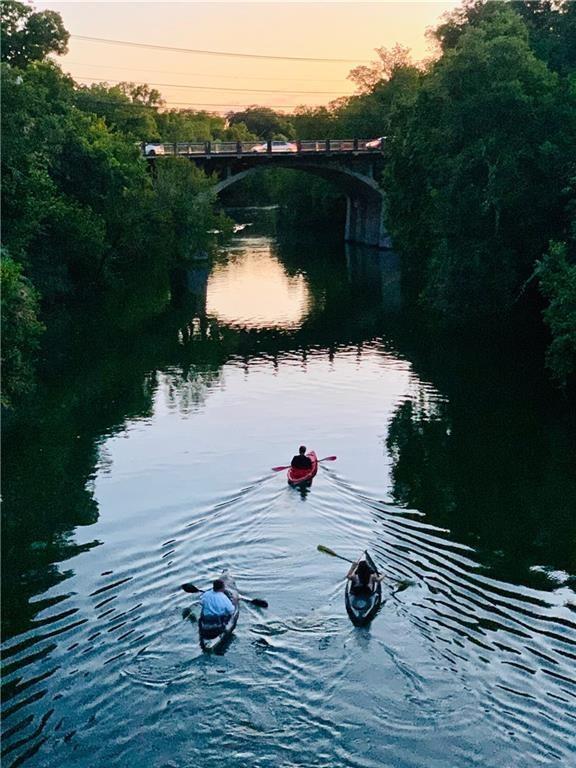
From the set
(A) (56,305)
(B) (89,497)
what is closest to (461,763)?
(B) (89,497)

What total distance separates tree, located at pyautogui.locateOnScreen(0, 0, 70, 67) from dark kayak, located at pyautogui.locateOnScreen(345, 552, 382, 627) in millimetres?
50788

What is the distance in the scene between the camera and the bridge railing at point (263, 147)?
6581 centimetres

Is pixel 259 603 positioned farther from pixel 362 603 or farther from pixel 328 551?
pixel 328 551

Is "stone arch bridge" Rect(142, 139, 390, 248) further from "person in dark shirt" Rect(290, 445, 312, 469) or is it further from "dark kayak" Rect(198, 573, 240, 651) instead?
"dark kayak" Rect(198, 573, 240, 651)

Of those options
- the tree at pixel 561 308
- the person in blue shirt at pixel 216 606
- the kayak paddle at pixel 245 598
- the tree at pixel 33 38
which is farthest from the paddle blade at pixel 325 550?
the tree at pixel 33 38

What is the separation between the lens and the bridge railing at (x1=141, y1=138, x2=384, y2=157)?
216ft

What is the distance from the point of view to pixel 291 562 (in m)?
16.8

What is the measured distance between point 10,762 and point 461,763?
19.2ft

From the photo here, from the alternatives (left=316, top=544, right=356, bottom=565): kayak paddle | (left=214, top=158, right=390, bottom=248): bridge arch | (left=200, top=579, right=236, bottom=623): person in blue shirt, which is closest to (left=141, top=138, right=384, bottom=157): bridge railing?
(left=214, top=158, right=390, bottom=248): bridge arch

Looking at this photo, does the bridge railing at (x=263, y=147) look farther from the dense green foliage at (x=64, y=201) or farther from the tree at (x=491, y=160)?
the tree at (x=491, y=160)

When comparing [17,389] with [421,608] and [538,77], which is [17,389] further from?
[538,77]

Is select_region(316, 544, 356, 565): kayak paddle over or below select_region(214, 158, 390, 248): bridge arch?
below

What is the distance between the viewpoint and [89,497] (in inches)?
812

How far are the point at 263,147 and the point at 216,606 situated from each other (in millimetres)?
59717
